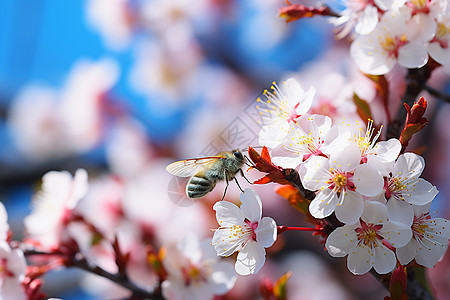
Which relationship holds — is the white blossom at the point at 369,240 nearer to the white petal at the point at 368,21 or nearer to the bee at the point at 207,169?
the bee at the point at 207,169

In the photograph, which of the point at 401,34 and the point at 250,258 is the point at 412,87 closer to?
the point at 401,34

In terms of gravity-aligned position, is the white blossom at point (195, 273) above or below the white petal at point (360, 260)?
below

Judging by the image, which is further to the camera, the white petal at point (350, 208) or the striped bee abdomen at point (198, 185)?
the striped bee abdomen at point (198, 185)

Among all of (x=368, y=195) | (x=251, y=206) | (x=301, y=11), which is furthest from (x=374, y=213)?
(x=301, y=11)

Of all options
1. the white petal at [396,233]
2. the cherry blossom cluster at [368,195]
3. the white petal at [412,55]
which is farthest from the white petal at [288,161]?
the white petal at [412,55]

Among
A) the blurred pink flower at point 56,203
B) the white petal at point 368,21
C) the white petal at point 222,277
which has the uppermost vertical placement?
the white petal at point 368,21

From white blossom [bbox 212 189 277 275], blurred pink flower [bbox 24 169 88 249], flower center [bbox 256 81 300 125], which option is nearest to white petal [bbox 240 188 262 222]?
white blossom [bbox 212 189 277 275]
